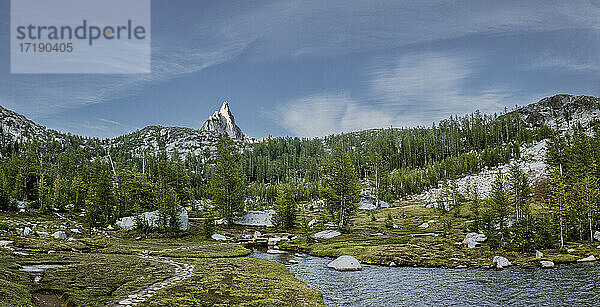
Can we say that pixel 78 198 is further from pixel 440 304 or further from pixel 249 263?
pixel 440 304

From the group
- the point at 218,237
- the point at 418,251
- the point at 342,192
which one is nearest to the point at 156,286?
the point at 418,251

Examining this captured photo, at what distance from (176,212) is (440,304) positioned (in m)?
58.7

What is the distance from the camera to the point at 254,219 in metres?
91.6

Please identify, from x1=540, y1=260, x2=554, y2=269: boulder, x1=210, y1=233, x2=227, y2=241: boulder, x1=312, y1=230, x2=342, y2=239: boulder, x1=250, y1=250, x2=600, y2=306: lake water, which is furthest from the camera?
x1=210, y1=233, x2=227, y2=241: boulder

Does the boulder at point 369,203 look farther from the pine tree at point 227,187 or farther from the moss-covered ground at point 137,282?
the moss-covered ground at point 137,282

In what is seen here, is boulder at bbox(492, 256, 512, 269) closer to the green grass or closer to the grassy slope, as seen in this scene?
the grassy slope

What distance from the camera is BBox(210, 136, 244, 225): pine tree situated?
3541 inches

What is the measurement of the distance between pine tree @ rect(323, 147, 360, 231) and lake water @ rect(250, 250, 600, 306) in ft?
108

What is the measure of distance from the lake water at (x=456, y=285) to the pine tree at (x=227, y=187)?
54512 millimetres

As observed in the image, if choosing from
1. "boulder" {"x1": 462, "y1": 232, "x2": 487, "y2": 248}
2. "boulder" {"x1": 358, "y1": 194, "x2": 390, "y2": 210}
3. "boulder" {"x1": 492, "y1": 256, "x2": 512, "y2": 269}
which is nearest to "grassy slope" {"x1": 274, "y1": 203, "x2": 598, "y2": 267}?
"boulder" {"x1": 492, "y1": 256, "x2": 512, "y2": 269}

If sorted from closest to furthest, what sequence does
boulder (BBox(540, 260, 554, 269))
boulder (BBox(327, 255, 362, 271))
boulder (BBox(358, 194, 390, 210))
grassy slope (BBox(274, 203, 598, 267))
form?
boulder (BBox(540, 260, 554, 269)) → boulder (BBox(327, 255, 362, 271)) → grassy slope (BBox(274, 203, 598, 267)) → boulder (BBox(358, 194, 390, 210))

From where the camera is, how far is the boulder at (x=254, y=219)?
90688 millimetres

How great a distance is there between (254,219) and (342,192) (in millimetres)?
29956

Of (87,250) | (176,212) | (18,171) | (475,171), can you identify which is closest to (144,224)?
(176,212)
